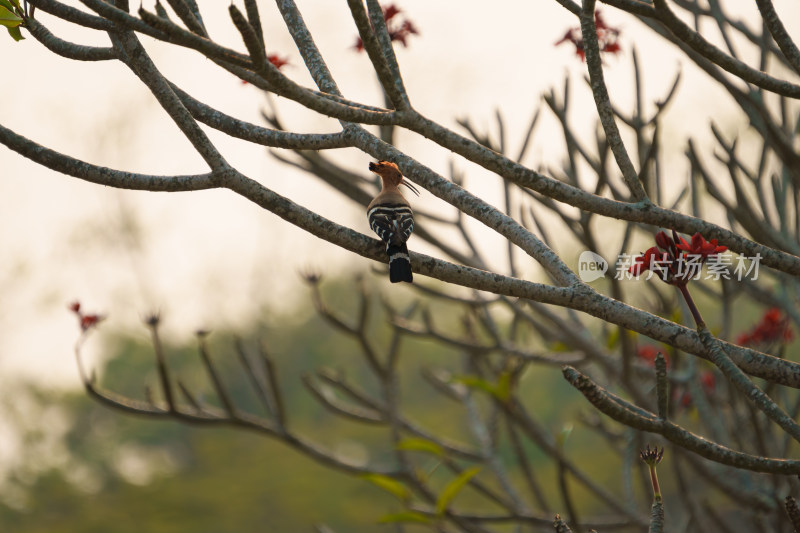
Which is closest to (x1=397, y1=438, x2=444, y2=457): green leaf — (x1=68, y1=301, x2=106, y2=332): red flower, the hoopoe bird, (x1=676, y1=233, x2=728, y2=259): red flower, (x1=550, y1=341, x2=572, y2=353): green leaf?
(x1=550, y1=341, x2=572, y2=353): green leaf

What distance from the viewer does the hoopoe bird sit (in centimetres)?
229

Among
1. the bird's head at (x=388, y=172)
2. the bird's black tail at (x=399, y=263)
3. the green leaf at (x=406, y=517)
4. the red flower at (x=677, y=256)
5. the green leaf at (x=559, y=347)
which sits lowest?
the red flower at (x=677, y=256)

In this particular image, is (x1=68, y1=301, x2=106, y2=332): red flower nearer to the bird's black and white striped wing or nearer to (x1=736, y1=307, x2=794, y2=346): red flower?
the bird's black and white striped wing

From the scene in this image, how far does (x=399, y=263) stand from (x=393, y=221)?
450mm

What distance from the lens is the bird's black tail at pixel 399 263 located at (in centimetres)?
221

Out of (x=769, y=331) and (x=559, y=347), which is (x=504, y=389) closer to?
(x=559, y=347)

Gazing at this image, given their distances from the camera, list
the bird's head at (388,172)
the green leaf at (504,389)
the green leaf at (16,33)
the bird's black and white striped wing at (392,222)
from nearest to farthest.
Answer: the green leaf at (16,33) < the bird's black and white striped wing at (392,222) < the bird's head at (388,172) < the green leaf at (504,389)

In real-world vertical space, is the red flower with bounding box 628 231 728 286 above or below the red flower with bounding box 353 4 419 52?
below

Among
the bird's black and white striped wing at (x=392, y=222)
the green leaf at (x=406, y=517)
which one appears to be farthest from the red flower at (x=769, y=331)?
the bird's black and white striped wing at (x=392, y=222)

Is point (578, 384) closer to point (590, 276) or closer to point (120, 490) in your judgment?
point (590, 276)

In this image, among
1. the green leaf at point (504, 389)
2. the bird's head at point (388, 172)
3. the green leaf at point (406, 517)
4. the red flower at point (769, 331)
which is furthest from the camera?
the red flower at point (769, 331)

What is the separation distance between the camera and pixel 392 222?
2664mm

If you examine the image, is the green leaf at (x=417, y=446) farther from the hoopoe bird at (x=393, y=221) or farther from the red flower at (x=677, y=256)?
the red flower at (x=677, y=256)

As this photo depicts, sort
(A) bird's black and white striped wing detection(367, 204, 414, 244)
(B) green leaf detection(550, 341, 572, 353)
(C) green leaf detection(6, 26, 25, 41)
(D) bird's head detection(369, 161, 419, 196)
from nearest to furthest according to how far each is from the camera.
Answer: (C) green leaf detection(6, 26, 25, 41), (A) bird's black and white striped wing detection(367, 204, 414, 244), (D) bird's head detection(369, 161, 419, 196), (B) green leaf detection(550, 341, 572, 353)
